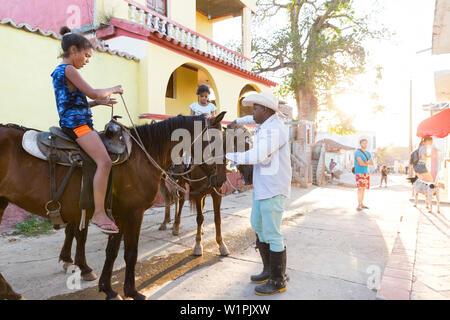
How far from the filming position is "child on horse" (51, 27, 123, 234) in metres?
2.30

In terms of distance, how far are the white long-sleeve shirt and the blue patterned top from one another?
1.45 m

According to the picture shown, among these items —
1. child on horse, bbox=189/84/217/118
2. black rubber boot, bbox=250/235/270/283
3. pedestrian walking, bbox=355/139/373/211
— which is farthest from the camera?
pedestrian walking, bbox=355/139/373/211

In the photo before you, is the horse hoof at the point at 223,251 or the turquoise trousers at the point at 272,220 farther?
the horse hoof at the point at 223,251

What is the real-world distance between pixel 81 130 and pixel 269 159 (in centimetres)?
184

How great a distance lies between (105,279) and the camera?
102 inches

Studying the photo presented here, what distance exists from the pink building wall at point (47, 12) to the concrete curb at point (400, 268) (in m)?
9.10

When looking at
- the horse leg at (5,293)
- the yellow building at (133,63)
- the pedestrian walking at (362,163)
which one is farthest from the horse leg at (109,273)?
the pedestrian walking at (362,163)

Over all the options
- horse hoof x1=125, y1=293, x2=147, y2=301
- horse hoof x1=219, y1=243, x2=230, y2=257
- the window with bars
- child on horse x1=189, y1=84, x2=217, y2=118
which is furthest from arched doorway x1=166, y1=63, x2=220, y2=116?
horse hoof x1=125, y1=293, x2=147, y2=301

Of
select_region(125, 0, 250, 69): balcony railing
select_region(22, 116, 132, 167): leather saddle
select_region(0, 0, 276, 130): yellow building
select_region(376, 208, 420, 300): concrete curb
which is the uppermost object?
select_region(125, 0, 250, 69): balcony railing

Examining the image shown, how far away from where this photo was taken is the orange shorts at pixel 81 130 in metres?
2.35

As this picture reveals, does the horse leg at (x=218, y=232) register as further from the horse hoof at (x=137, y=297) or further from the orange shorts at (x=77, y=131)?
the orange shorts at (x=77, y=131)

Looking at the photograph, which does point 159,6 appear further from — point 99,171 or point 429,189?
point 429,189

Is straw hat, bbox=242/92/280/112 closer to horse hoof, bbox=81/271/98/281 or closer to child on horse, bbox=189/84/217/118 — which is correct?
child on horse, bbox=189/84/217/118

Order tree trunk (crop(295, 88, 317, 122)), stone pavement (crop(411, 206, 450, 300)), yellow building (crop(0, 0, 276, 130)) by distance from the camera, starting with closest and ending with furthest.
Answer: stone pavement (crop(411, 206, 450, 300)), yellow building (crop(0, 0, 276, 130)), tree trunk (crop(295, 88, 317, 122))
